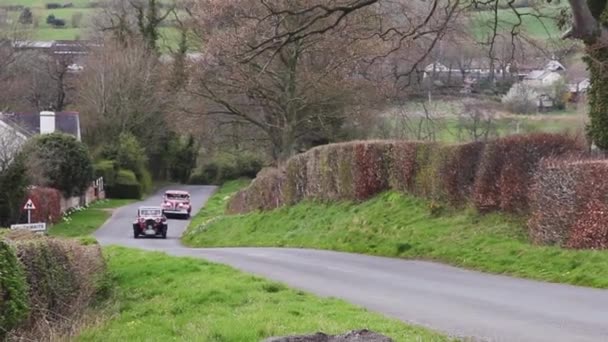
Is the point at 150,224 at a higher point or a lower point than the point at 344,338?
lower

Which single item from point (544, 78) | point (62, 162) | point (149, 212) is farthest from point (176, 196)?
point (544, 78)

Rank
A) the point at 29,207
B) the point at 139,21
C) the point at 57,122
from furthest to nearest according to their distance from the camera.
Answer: the point at 139,21
the point at 57,122
the point at 29,207

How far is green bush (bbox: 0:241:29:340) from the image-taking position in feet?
41.9

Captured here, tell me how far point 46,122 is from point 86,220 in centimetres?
1494

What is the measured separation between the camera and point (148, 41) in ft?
273

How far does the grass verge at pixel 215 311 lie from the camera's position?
1215 cm

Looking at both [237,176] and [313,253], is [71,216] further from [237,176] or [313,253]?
[313,253]

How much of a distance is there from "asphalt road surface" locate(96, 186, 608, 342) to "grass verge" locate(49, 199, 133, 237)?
24764 millimetres

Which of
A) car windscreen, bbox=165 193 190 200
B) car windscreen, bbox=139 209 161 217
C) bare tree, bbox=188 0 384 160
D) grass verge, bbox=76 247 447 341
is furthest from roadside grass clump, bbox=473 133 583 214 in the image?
car windscreen, bbox=165 193 190 200

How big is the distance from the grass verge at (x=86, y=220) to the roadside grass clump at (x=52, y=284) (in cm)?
2825

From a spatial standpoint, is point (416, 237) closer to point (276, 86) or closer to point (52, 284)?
point (52, 284)

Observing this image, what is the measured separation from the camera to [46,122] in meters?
69.3

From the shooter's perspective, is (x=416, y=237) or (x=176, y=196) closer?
(x=416, y=237)

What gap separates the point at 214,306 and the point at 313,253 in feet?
40.0
